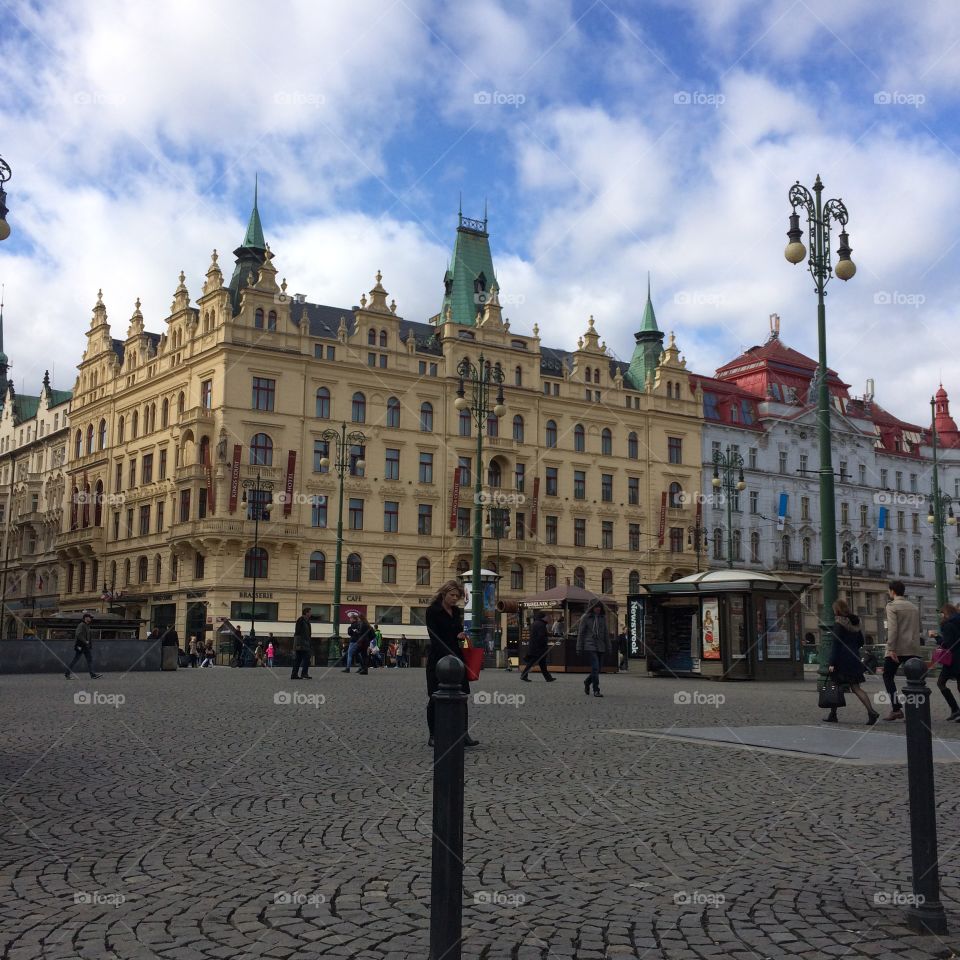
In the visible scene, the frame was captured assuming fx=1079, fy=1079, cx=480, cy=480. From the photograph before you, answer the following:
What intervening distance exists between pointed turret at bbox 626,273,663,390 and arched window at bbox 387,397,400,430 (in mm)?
20515

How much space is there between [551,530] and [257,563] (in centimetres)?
1911

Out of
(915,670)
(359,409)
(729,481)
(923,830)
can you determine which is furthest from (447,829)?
(359,409)

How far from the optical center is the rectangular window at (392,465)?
61594mm

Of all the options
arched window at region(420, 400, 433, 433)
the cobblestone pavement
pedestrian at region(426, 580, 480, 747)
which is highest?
arched window at region(420, 400, 433, 433)

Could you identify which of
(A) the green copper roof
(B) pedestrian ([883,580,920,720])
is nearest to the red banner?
(A) the green copper roof

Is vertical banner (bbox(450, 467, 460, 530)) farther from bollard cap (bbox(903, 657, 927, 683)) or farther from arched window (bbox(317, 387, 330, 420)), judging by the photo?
bollard cap (bbox(903, 657, 927, 683))

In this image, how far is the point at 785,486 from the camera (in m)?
76.9

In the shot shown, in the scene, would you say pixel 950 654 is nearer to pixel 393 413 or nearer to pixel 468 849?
pixel 468 849

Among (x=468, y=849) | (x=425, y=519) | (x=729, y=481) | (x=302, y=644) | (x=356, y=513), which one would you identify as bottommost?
(x=468, y=849)

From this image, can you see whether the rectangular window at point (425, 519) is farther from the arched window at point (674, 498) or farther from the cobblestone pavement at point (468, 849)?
the cobblestone pavement at point (468, 849)

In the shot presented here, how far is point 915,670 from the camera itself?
509 cm

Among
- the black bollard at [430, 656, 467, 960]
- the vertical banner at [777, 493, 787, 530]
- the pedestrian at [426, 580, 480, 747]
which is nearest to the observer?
the black bollard at [430, 656, 467, 960]

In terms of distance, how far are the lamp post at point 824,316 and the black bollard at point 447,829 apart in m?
14.4

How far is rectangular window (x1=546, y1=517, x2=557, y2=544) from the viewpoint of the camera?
66438 millimetres
